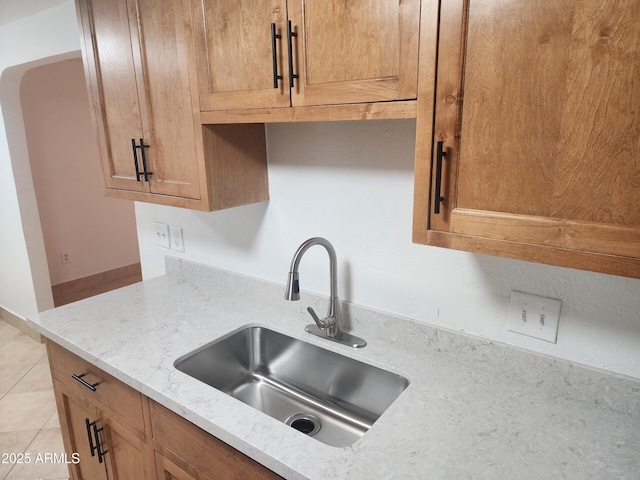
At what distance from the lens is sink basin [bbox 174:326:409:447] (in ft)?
4.12

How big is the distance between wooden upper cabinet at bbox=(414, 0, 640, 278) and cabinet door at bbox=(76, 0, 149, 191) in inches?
43.6

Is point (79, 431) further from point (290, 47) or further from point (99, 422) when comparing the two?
point (290, 47)

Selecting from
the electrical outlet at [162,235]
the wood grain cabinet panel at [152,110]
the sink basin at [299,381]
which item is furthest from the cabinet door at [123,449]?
the electrical outlet at [162,235]

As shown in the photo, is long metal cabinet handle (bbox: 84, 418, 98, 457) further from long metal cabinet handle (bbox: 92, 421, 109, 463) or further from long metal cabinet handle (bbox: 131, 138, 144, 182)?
long metal cabinet handle (bbox: 131, 138, 144, 182)

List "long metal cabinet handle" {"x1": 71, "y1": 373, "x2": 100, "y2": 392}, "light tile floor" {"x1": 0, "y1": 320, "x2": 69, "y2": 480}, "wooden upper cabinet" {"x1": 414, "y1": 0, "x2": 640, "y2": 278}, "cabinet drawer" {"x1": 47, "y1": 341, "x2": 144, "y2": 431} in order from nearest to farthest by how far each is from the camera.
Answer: "wooden upper cabinet" {"x1": 414, "y1": 0, "x2": 640, "y2": 278} → "cabinet drawer" {"x1": 47, "y1": 341, "x2": 144, "y2": 431} → "long metal cabinet handle" {"x1": 71, "y1": 373, "x2": 100, "y2": 392} → "light tile floor" {"x1": 0, "y1": 320, "x2": 69, "y2": 480}

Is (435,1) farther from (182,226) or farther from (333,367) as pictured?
(182,226)

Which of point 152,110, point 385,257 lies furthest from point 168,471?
point 152,110

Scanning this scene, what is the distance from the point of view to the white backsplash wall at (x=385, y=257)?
1.02 m

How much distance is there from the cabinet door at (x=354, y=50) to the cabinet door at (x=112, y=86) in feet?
2.41

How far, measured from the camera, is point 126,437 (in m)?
1.32

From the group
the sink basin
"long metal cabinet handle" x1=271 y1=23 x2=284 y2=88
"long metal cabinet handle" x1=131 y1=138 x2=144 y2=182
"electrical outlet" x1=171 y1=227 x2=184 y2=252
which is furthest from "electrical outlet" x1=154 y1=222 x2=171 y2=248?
"long metal cabinet handle" x1=271 y1=23 x2=284 y2=88

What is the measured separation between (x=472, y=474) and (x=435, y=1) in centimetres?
90

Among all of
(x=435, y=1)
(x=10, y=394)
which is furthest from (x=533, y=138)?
(x=10, y=394)

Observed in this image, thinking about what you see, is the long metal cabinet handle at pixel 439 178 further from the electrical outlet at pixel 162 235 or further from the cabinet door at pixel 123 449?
the electrical outlet at pixel 162 235
